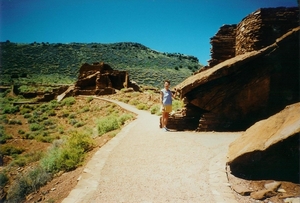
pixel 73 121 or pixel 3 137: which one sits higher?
pixel 73 121

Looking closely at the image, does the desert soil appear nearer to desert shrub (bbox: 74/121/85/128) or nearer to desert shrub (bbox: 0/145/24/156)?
desert shrub (bbox: 0/145/24/156)

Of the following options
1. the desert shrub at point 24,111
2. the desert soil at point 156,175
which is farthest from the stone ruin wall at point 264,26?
the desert shrub at point 24,111

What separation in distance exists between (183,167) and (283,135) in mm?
2285

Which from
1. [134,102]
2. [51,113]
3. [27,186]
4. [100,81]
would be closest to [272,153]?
[27,186]

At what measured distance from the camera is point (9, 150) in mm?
14008

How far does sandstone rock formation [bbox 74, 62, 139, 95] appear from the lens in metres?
30.7

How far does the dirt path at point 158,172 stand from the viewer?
4211 millimetres

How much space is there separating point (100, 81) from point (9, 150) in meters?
18.3

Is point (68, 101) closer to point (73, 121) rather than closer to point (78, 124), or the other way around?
point (73, 121)

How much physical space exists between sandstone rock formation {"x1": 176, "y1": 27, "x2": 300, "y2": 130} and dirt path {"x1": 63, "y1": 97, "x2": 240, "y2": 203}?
1.09 m

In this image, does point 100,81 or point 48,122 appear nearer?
point 48,122

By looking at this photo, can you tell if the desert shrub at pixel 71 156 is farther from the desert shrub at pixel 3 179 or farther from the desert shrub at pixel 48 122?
the desert shrub at pixel 48 122

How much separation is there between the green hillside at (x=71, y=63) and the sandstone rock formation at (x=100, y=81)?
64.9 ft

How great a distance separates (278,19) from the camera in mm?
8617
